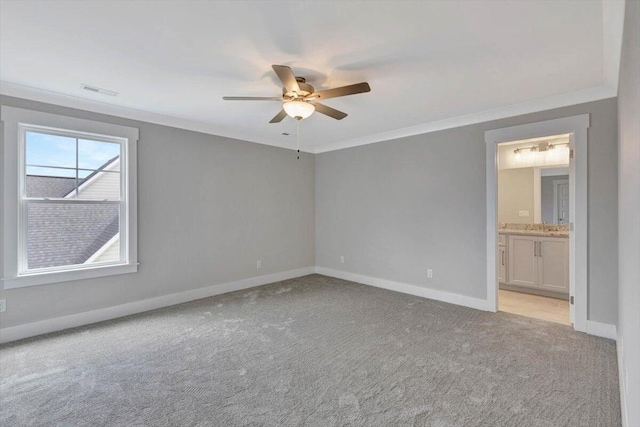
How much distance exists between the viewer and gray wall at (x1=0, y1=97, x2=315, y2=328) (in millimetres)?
3391

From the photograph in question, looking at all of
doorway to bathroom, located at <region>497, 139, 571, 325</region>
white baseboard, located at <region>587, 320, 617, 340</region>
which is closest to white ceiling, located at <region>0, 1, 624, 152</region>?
doorway to bathroom, located at <region>497, 139, 571, 325</region>

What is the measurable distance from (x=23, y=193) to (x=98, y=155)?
2.61 feet

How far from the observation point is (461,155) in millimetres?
4055

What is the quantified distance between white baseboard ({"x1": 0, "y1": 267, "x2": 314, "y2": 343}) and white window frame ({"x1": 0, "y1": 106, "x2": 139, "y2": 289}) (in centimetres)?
42

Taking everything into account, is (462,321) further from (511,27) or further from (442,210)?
(511,27)

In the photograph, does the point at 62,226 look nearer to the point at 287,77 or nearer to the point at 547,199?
the point at 287,77

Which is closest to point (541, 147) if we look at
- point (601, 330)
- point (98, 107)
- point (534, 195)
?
point (534, 195)

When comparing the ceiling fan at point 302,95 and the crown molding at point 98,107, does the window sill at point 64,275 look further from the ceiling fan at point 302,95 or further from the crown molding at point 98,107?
the ceiling fan at point 302,95

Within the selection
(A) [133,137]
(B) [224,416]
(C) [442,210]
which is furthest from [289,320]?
(A) [133,137]

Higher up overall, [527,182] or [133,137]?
[133,137]

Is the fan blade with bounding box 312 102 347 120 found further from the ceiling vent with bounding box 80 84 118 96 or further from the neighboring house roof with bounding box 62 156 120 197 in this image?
the neighboring house roof with bounding box 62 156 120 197

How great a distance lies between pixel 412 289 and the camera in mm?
4582

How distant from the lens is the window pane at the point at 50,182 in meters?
3.14

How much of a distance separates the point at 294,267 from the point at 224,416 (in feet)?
12.3
